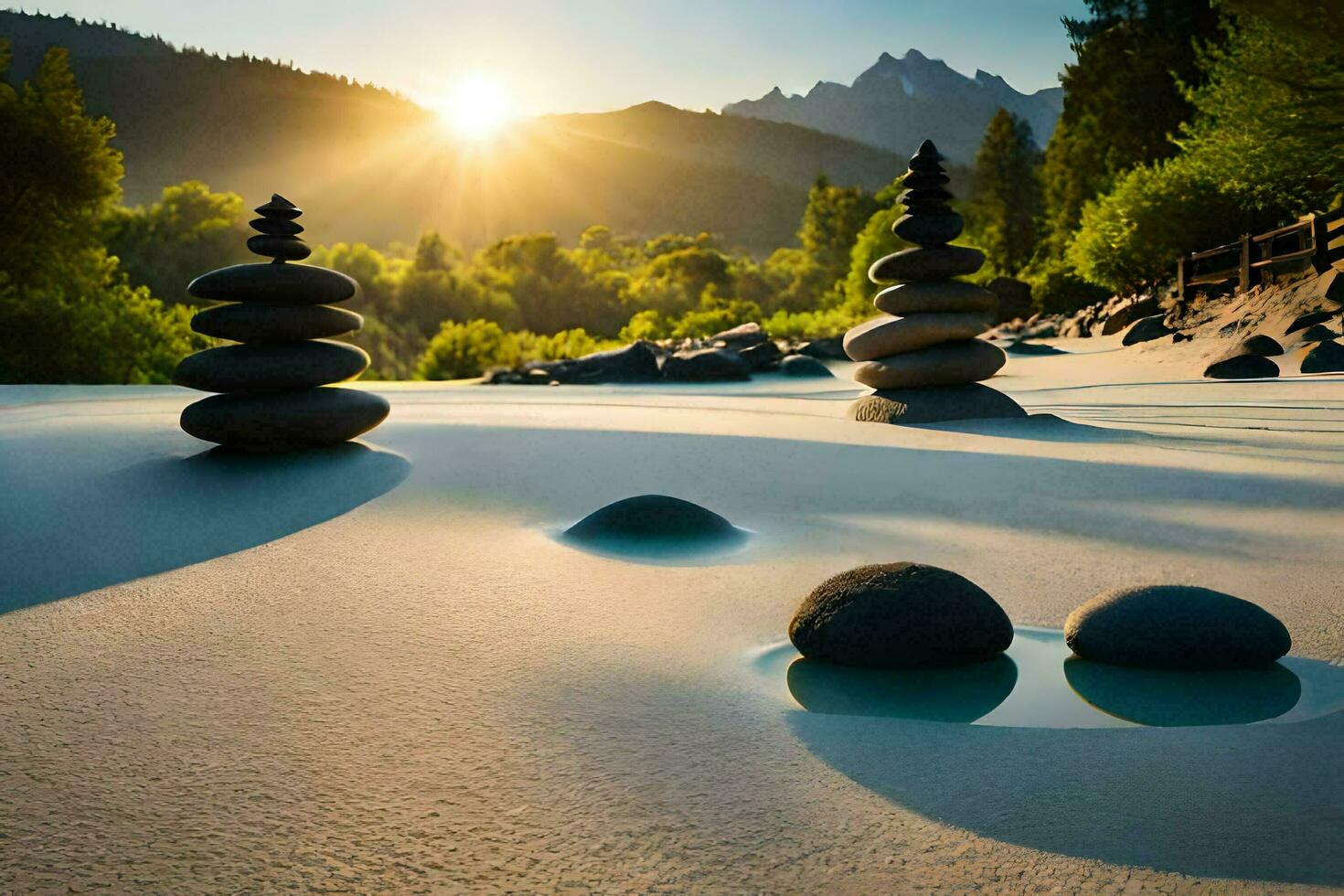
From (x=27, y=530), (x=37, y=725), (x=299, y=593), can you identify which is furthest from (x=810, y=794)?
(x=27, y=530)

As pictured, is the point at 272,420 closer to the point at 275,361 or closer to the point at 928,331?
the point at 275,361

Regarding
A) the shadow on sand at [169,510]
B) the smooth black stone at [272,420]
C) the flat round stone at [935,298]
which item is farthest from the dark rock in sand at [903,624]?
the flat round stone at [935,298]

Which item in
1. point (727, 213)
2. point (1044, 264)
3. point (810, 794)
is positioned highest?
point (727, 213)

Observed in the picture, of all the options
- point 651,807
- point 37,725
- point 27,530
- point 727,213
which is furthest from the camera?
point 727,213

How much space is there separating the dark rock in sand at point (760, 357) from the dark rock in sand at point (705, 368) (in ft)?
3.90

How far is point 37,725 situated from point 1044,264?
3664 cm

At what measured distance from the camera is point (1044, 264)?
1382 inches

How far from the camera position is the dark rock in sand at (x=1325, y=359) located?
10.5 m

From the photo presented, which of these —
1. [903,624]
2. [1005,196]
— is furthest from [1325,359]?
[1005,196]

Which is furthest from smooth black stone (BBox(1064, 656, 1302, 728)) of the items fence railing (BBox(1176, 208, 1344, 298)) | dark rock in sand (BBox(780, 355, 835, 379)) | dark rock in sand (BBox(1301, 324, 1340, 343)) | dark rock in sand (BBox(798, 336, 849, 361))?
dark rock in sand (BBox(798, 336, 849, 361))

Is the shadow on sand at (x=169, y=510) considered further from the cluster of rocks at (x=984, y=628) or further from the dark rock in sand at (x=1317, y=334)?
the dark rock in sand at (x=1317, y=334)

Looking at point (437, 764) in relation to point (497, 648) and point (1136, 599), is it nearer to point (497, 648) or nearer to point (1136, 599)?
point (497, 648)

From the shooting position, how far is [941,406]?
7.88 metres

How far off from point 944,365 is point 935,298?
2.01ft
